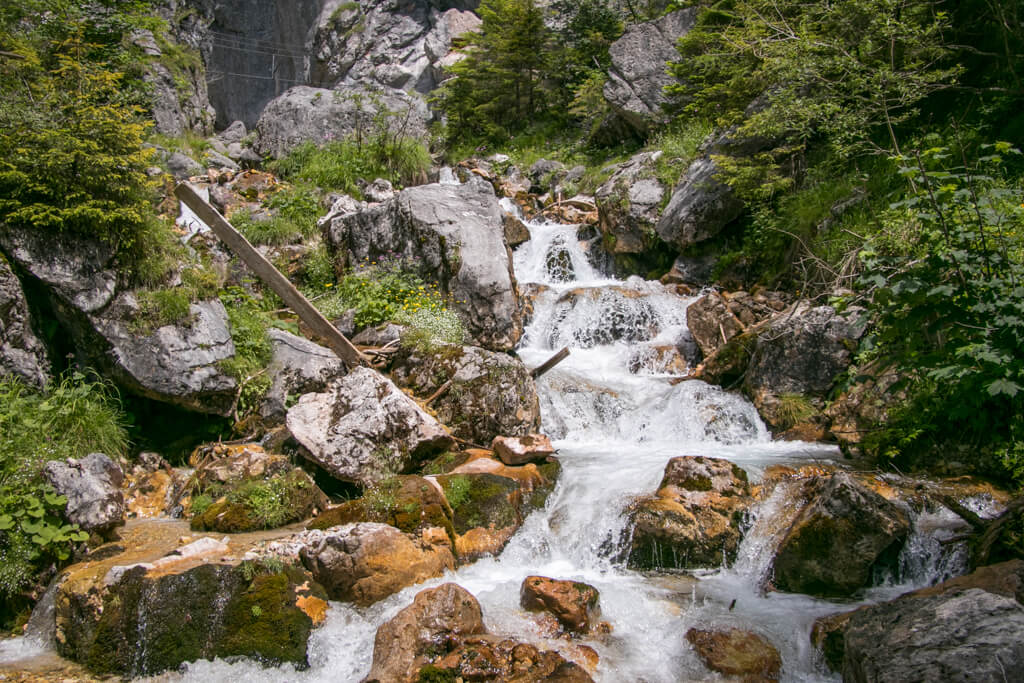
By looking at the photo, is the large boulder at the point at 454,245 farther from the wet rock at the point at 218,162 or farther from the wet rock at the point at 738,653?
the wet rock at the point at 218,162

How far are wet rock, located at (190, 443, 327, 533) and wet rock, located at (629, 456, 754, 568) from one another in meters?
3.25

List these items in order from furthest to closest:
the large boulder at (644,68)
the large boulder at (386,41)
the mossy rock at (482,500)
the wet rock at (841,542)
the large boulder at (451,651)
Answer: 1. the large boulder at (386,41)
2. the large boulder at (644,68)
3. the mossy rock at (482,500)
4. the wet rock at (841,542)
5. the large boulder at (451,651)

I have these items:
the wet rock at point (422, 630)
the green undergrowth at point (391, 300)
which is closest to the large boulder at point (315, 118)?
the green undergrowth at point (391, 300)

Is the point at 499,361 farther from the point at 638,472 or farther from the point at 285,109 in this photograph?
the point at 285,109

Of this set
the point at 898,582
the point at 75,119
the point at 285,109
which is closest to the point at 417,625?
the point at 898,582

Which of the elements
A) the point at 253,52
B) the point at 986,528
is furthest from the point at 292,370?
the point at 253,52

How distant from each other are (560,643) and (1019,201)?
5920 mm

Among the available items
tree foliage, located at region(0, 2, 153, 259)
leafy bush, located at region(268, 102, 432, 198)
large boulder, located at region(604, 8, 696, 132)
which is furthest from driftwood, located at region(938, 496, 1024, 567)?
large boulder, located at region(604, 8, 696, 132)

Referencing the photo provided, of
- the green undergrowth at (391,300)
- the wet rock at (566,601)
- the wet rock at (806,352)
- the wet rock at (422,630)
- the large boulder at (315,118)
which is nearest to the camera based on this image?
the wet rock at (422,630)

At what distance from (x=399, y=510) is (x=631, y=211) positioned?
365 inches

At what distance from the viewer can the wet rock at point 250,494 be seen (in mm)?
5543

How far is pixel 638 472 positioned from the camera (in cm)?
671

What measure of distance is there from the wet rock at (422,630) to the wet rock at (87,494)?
281cm

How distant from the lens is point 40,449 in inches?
214
